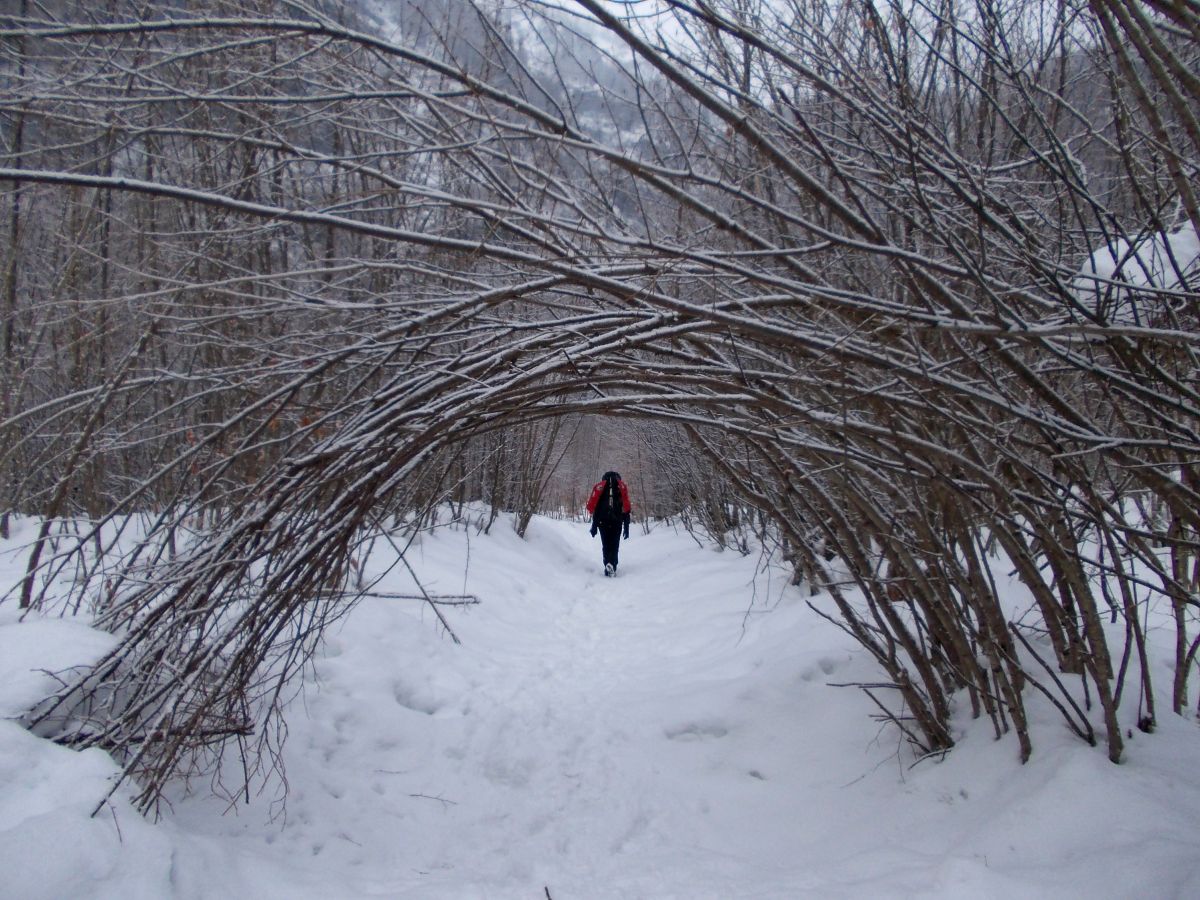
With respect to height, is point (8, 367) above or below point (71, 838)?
above

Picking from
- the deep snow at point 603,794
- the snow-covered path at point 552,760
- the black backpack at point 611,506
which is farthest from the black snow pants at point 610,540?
the deep snow at point 603,794

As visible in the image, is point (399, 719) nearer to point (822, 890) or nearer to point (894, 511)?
point (822, 890)

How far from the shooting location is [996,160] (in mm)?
5691

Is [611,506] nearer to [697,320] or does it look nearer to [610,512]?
[610,512]

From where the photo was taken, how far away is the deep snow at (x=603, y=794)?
2.59 metres

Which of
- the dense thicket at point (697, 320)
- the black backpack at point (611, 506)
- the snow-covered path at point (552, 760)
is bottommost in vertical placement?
the snow-covered path at point (552, 760)

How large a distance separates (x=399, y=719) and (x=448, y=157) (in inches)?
131

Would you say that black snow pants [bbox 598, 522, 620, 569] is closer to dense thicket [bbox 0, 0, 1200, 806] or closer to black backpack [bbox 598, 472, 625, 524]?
black backpack [bbox 598, 472, 625, 524]

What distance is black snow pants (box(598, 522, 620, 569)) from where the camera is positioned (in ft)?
41.7

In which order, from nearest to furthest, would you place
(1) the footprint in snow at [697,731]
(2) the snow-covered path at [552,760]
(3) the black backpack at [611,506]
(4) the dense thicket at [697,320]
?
→ (4) the dense thicket at [697,320]
(2) the snow-covered path at [552,760]
(1) the footprint in snow at [697,731]
(3) the black backpack at [611,506]

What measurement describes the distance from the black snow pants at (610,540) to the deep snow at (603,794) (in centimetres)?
600

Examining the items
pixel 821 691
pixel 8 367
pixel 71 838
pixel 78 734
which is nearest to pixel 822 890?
pixel 821 691

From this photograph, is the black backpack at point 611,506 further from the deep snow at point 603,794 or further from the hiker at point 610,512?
the deep snow at point 603,794

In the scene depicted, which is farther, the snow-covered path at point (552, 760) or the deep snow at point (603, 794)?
the snow-covered path at point (552, 760)
